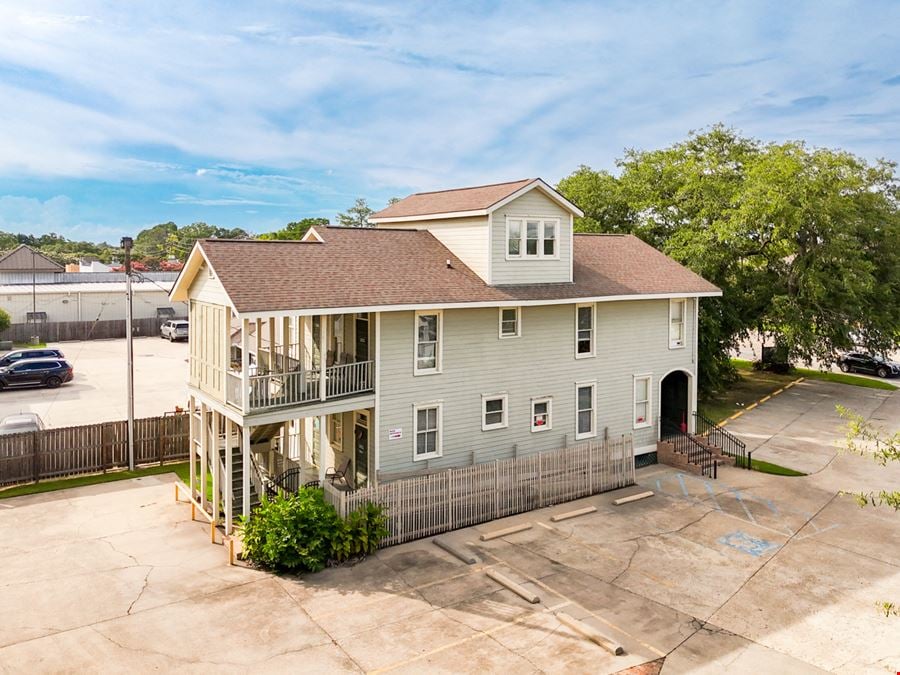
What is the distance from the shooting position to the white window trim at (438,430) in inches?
758

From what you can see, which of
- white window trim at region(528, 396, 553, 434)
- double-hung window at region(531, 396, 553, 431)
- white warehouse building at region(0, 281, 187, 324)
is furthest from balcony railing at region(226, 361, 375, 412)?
white warehouse building at region(0, 281, 187, 324)

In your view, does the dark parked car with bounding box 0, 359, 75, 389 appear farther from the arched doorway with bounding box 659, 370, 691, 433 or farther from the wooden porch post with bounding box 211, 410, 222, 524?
the arched doorway with bounding box 659, 370, 691, 433

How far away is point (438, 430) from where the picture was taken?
19703 mm

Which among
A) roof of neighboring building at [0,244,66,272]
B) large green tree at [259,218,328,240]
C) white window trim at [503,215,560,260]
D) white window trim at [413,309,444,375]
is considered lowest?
white window trim at [413,309,444,375]

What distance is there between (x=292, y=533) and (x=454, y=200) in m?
12.6

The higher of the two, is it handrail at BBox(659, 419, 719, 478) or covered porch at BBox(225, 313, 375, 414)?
covered porch at BBox(225, 313, 375, 414)

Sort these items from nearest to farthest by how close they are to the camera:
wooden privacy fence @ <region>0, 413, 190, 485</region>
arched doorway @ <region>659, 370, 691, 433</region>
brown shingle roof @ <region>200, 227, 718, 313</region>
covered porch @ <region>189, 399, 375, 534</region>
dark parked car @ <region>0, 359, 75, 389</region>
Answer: brown shingle roof @ <region>200, 227, 718, 313</region>
covered porch @ <region>189, 399, 375, 534</region>
wooden privacy fence @ <region>0, 413, 190, 485</region>
arched doorway @ <region>659, 370, 691, 433</region>
dark parked car @ <region>0, 359, 75, 389</region>

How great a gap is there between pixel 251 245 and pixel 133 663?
34.9 feet

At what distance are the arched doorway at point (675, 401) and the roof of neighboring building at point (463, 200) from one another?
905 cm

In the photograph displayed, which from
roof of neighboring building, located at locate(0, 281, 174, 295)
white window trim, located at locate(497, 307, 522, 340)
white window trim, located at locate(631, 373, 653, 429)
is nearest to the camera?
white window trim, located at locate(497, 307, 522, 340)

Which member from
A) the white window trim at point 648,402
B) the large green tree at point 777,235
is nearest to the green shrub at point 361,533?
the white window trim at point 648,402

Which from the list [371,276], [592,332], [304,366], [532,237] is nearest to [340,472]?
[304,366]

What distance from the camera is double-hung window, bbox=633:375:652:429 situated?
2455 cm

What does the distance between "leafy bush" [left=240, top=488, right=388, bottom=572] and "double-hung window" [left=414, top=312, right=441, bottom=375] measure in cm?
465
